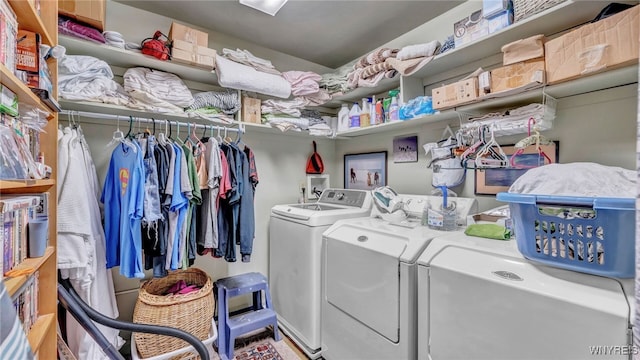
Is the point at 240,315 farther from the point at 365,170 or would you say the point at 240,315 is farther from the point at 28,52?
the point at 28,52

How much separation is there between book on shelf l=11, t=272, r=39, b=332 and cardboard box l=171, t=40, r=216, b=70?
1498mm

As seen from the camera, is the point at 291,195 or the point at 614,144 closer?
the point at 614,144

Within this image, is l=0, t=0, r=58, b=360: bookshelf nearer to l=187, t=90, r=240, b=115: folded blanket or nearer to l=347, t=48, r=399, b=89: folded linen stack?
l=187, t=90, r=240, b=115: folded blanket

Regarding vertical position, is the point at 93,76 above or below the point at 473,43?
below

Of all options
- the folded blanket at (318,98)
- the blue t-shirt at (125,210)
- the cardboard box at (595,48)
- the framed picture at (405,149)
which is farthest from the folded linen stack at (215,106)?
the cardboard box at (595,48)

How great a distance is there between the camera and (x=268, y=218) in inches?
109

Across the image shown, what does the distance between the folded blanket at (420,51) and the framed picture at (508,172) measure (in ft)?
2.67

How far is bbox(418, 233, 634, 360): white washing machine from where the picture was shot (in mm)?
822

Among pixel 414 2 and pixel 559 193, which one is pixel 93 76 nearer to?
pixel 414 2

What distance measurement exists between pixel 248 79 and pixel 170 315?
1.78m

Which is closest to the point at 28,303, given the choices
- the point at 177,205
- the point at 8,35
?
the point at 177,205

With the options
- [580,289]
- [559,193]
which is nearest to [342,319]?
[580,289]

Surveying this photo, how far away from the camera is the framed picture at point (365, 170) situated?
2680 mm

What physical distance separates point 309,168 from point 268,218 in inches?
27.8
